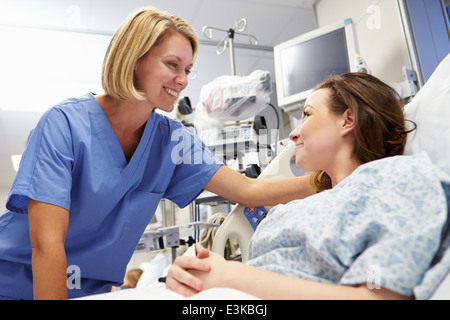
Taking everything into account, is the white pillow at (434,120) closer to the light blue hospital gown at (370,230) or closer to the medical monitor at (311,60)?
the light blue hospital gown at (370,230)

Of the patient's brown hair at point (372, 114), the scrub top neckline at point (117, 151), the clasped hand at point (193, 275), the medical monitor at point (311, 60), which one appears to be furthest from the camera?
the medical monitor at point (311, 60)

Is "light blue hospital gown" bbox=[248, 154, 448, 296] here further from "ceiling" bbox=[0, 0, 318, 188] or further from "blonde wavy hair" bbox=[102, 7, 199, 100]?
"ceiling" bbox=[0, 0, 318, 188]

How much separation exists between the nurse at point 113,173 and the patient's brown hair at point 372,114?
0.31 meters

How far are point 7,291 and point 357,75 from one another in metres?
1.19

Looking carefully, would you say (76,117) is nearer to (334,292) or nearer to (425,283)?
(334,292)

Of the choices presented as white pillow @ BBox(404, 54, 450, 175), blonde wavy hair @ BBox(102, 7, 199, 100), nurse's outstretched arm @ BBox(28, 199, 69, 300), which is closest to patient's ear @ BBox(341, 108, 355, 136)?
white pillow @ BBox(404, 54, 450, 175)

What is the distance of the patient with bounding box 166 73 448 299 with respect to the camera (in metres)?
0.57

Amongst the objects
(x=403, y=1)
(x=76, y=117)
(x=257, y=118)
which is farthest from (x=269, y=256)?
(x=403, y=1)

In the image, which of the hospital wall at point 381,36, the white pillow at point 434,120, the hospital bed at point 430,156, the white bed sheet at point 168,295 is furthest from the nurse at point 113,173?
the hospital wall at point 381,36

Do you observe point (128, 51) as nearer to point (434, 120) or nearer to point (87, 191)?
point (87, 191)

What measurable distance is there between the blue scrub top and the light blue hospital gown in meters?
0.54

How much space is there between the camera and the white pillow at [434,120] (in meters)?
0.84

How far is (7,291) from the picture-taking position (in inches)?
41.3

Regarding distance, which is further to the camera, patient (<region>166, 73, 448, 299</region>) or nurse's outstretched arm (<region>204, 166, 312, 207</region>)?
nurse's outstretched arm (<region>204, 166, 312, 207</region>)
